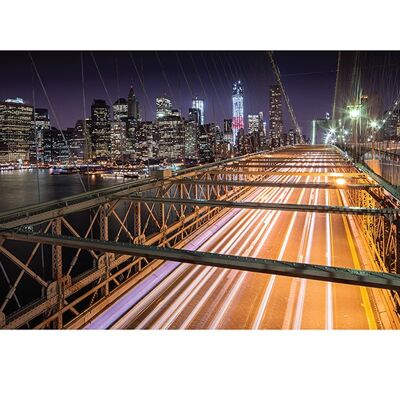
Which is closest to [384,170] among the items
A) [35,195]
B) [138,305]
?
[138,305]

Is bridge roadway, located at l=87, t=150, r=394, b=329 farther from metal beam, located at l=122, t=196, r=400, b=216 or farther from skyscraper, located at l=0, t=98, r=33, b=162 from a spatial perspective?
skyscraper, located at l=0, t=98, r=33, b=162

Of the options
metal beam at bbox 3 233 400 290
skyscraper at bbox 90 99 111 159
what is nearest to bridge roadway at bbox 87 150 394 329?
metal beam at bbox 3 233 400 290

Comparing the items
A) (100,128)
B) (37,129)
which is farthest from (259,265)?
(100,128)

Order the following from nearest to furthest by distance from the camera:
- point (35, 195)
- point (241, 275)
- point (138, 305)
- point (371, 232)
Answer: point (138, 305) < point (241, 275) < point (371, 232) < point (35, 195)

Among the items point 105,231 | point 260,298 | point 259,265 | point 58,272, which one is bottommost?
point 260,298

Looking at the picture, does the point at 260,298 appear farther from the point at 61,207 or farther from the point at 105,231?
the point at 61,207

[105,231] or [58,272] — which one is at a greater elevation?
[105,231]

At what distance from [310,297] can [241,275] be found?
146 centimetres

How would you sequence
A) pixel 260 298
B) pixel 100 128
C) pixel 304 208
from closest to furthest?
pixel 304 208 < pixel 260 298 < pixel 100 128

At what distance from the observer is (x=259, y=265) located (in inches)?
128

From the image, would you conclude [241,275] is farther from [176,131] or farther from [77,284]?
[176,131]

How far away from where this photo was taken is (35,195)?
36438 millimetres

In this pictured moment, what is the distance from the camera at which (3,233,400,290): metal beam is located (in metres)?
2.94

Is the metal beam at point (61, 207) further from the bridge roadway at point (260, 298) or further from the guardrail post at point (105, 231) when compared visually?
the bridge roadway at point (260, 298)
